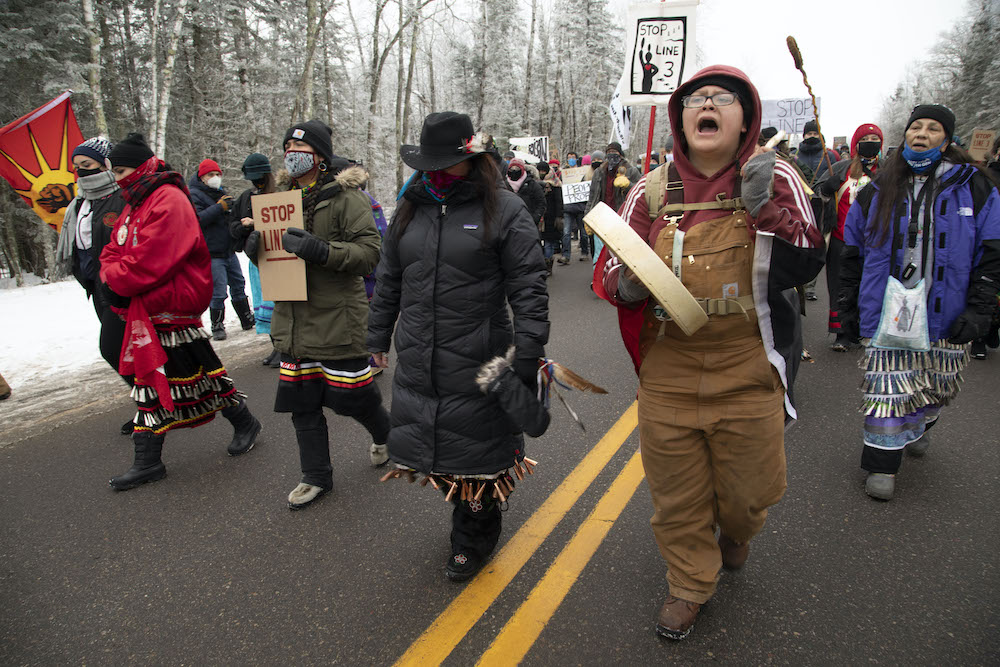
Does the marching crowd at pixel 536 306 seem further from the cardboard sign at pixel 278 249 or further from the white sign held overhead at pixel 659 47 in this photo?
the white sign held overhead at pixel 659 47

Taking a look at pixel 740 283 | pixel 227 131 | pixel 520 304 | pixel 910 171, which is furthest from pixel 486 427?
pixel 227 131

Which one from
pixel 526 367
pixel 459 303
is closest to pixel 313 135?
pixel 459 303

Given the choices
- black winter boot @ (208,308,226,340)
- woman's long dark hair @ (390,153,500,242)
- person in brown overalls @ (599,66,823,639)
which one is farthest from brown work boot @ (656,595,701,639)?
black winter boot @ (208,308,226,340)

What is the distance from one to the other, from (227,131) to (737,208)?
23.2 meters

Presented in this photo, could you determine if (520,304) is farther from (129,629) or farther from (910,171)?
(910,171)

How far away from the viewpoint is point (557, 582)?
255 cm

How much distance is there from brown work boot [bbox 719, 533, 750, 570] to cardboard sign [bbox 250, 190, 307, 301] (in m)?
2.42

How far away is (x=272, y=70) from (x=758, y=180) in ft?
81.0

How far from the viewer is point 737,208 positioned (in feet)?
6.71

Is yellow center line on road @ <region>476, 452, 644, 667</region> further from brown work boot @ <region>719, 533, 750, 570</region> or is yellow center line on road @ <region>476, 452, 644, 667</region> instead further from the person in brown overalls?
brown work boot @ <region>719, 533, 750, 570</region>

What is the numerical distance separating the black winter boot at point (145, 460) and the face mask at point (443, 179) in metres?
2.58

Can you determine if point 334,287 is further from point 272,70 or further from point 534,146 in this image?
point 272,70

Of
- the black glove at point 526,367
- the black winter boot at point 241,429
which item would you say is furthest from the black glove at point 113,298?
the black glove at point 526,367

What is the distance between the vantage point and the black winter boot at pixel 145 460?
3629 millimetres
